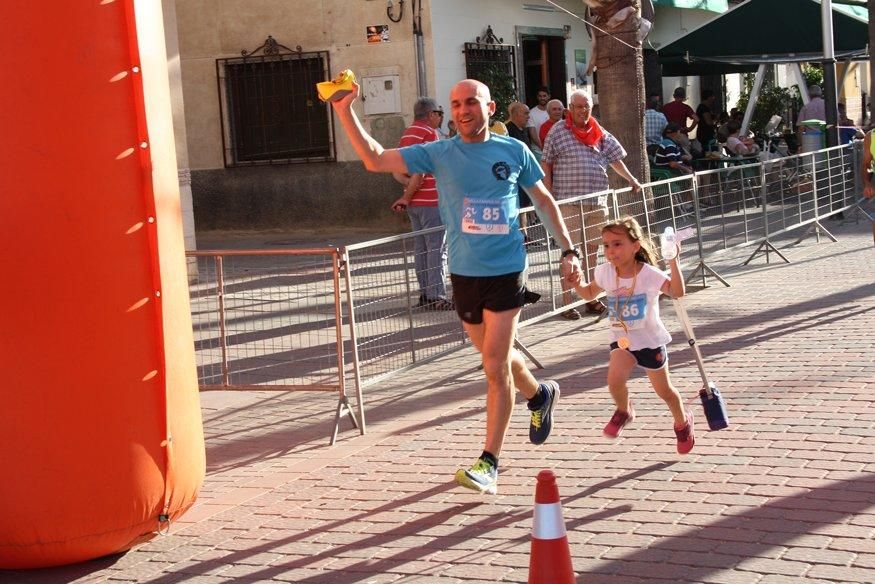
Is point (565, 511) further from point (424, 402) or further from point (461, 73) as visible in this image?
point (461, 73)

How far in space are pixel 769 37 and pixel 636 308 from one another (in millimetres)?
15827

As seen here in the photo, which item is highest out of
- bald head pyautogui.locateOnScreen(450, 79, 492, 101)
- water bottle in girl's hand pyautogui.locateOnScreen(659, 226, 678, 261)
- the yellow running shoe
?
bald head pyautogui.locateOnScreen(450, 79, 492, 101)

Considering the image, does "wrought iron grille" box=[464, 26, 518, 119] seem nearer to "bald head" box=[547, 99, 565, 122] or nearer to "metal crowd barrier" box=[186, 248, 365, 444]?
"bald head" box=[547, 99, 565, 122]

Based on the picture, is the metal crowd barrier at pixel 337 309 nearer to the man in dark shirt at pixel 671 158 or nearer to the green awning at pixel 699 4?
the man in dark shirt at pixel 671 158

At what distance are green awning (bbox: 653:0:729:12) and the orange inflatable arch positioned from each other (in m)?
22.0

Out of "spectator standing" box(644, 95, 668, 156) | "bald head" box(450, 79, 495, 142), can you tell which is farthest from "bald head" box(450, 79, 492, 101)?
"spectator standing" box(644, 95, 668, 156)

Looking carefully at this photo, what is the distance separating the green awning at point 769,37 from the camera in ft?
69.3

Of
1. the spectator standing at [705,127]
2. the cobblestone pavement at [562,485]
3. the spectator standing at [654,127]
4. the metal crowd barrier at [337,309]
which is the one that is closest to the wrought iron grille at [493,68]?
the spectator standing at [654,127]

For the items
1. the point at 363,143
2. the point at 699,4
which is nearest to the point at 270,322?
the point at 363,143

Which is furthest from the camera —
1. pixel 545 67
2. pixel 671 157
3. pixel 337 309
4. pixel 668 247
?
pixel 545 67

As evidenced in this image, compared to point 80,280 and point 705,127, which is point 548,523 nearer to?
point 80,280

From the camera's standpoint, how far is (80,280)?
Result: 529cm

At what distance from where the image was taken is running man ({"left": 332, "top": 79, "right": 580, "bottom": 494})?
639 centimetres

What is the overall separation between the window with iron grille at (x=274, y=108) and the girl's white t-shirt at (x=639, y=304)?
14270 mm
